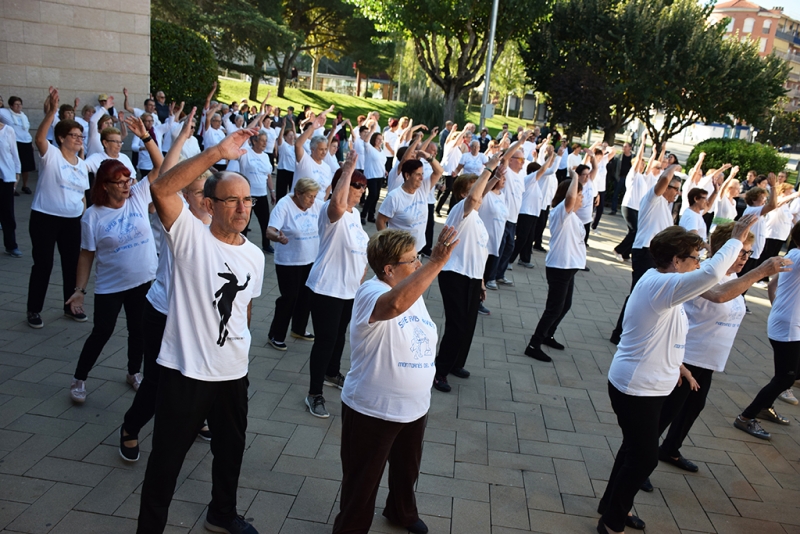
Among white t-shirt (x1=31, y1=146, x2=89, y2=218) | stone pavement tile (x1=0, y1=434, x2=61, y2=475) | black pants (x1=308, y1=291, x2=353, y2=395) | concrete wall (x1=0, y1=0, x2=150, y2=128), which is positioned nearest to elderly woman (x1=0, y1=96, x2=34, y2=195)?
concrete wall (x1=0, y1=0, x2=150, y2=128)

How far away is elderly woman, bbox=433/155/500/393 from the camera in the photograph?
5.39 metres

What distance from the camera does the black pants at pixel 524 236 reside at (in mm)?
10052

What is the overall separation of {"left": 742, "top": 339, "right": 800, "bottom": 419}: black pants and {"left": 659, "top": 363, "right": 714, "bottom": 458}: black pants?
1107mm

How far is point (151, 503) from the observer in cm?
311

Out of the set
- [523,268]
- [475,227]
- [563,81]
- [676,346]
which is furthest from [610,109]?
[676,346]

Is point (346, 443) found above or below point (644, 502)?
above

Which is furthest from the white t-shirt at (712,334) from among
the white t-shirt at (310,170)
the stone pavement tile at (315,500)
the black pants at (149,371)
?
the white t-shirt at (310,170)

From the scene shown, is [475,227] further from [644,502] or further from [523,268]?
[523,268]

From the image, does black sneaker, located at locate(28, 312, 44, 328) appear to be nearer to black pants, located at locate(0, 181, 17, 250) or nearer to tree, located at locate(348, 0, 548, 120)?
black pants, located at locate(0, 181, 17, 250)

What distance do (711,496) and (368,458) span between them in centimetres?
270

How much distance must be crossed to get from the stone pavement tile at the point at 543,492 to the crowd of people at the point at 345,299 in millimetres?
310

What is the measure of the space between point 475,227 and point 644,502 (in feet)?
8.14

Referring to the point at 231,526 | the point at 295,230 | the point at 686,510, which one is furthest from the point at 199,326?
the point at 686,510

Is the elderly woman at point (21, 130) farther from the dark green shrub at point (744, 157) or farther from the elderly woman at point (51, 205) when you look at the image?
the dark green shrub at point (744, 157)
